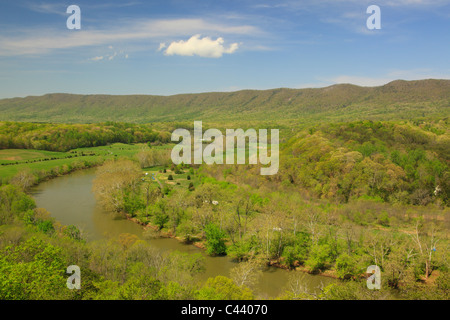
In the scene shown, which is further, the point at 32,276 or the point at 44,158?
the point at 44,158

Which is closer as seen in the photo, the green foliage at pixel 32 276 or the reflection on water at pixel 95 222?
the green foliage at pixel 32 276

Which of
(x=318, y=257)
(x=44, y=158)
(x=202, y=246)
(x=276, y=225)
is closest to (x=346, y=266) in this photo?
(x=318, y=257)

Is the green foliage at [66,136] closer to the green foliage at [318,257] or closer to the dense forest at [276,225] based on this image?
the dense forest at [276,225]

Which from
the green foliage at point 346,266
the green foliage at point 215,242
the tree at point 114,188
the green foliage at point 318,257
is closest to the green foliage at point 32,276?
the green foliage at point 215,242

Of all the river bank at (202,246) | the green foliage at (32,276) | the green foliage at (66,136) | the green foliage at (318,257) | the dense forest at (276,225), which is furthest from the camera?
the green foliage at (66,136)

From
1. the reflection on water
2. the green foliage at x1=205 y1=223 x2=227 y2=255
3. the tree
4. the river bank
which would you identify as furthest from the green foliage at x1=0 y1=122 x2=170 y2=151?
the green foliage at x1=205 y1=223 x2=227 y2=255

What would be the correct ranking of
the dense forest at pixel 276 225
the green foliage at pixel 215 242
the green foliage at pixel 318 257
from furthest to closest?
the green foliage at pixel 215 242 < the green foliage at pixel 318 257 < the dense forest at pixel 276 225

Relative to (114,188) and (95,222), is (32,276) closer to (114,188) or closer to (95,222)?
(95,222)

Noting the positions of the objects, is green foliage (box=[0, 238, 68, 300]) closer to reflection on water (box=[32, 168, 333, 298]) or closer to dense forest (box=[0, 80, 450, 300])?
dense forest (box=[0, 80, 450, 300])

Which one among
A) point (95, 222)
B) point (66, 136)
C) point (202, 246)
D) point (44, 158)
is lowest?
point (202, 246)

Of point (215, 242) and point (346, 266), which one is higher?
point (215, 242)
